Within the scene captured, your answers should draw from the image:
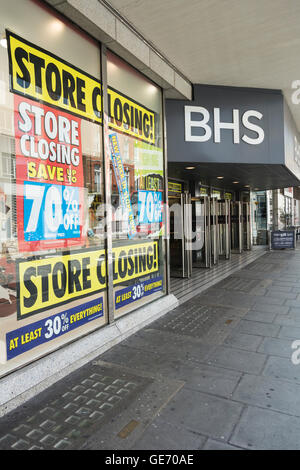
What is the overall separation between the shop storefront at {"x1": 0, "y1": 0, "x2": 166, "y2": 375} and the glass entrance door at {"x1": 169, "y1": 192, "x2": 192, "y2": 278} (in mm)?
3507

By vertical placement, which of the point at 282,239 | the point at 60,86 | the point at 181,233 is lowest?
the point at 282,239

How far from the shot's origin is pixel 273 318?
16.2ft

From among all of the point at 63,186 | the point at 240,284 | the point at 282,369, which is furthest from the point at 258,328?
the point at 63,186

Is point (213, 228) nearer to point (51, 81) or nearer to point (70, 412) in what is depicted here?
point (51, 81)

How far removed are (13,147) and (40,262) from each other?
3.77ft

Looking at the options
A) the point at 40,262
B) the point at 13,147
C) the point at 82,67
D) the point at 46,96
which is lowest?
the point at 40,262

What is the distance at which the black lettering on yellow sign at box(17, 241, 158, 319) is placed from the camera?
320 cm

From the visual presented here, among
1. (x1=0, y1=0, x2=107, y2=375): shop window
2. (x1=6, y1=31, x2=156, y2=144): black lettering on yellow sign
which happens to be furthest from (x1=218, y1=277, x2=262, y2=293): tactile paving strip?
(x1=6, y1=31, x2=156, y2=144): black lettering on yellow sign

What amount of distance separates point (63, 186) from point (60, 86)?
111 cm

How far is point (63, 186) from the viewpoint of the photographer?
3639 mm

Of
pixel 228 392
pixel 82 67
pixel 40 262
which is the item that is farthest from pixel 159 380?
pixel 82 67
